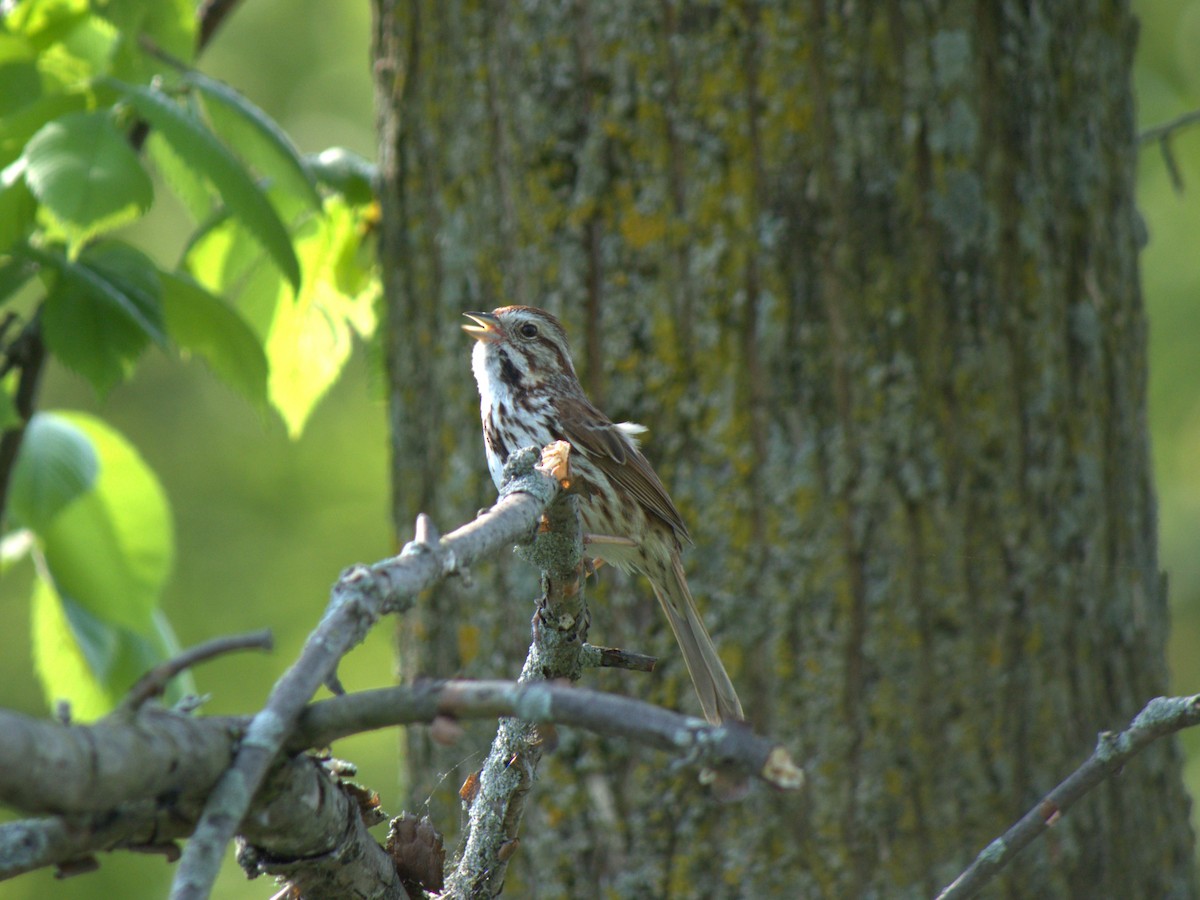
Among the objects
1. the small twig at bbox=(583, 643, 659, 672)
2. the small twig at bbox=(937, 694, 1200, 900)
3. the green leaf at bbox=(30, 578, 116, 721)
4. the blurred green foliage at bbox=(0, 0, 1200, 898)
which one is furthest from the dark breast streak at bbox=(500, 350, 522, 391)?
the blurred green foliage at bbox=(0, 0, 1200, 898)

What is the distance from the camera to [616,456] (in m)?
3.09

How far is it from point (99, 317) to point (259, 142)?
0.71 meters

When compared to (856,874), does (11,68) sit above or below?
above

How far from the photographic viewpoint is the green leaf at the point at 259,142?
3217 mm

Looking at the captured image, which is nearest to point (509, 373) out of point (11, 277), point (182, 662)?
point (11, 277)

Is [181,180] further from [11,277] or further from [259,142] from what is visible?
[11,277]

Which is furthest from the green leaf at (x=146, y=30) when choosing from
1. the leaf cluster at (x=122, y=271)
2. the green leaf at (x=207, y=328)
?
the green leaf at (x=207, y=328)

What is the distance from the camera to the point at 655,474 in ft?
10.3

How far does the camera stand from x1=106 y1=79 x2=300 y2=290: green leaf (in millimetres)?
2879

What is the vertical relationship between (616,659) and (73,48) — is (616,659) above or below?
below

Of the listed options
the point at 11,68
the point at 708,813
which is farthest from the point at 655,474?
the point at 11,68

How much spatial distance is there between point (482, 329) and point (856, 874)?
1793 millimetres

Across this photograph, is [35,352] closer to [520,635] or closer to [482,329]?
[482,329]

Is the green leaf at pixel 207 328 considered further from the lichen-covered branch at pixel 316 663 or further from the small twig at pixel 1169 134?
the small twig at pixel 1169 134
